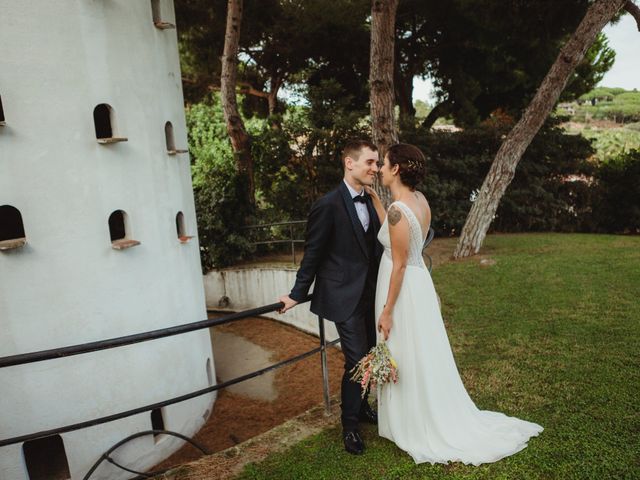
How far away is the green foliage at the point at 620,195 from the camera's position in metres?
14.8

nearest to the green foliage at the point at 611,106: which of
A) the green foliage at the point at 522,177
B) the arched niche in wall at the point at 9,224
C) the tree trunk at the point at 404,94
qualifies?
the green foliage at the point at 522,177

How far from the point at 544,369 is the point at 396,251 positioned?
2.85 m

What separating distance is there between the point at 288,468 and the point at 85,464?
5.81 meters

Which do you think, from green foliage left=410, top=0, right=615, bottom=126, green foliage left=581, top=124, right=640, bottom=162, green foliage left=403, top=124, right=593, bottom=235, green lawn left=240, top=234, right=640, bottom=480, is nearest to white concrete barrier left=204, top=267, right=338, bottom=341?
green lawn left=240, top=234, right=640, bottom=480

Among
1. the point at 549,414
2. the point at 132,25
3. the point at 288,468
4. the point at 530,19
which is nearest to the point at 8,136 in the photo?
the point at 132,25

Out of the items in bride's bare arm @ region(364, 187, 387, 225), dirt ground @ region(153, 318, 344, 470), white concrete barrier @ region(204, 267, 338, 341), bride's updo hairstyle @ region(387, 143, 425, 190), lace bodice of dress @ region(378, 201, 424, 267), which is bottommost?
dirt ground @ region(153, 318, 344, 470)

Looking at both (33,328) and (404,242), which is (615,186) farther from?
(33,328)

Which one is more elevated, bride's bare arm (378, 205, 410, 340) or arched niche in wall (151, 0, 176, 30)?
arched niche in wall (151, 0, 176, 30)

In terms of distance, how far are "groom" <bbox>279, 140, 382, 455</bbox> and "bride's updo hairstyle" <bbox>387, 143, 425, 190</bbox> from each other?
7.2 inches

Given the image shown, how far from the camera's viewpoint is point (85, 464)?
7.26 m

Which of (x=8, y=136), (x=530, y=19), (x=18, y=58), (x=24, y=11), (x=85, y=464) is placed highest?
(x=530, y=19)

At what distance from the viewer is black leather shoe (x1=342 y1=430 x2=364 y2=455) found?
3.21 m

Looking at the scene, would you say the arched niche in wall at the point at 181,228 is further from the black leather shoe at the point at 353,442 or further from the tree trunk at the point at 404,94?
the tree trunk at the point at 404,94

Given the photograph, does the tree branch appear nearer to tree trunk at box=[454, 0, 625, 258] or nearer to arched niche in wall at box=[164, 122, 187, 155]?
tree trunk at box=[454, 0, 625, 258]
